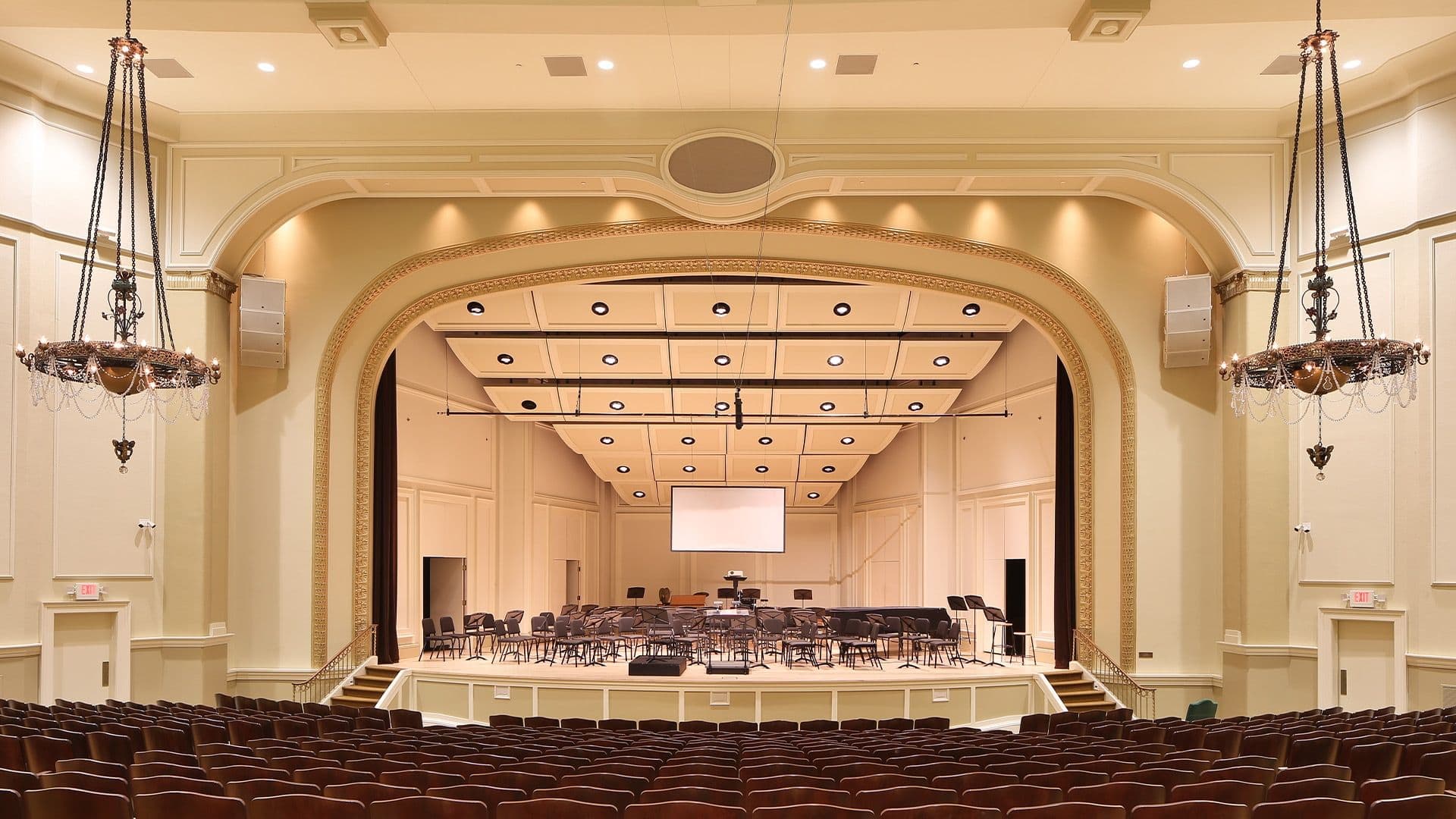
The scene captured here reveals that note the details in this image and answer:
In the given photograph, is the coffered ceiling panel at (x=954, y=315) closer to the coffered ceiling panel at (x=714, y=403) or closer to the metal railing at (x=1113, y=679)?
the coffered ceiling panel at (x=714, y=403)

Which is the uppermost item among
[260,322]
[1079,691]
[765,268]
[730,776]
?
[765,268]

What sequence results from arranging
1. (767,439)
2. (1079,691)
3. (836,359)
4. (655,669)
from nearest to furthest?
(1079,691) → (655,669) → (836,359) → (767,439)

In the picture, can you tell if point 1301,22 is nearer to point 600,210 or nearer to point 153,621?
point 600,210

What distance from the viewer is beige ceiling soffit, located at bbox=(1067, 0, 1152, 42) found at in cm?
808

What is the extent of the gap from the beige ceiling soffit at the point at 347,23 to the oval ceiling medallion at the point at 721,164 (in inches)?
130

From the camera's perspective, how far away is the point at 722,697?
41.9 ft

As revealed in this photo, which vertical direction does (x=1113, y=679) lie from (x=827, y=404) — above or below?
below

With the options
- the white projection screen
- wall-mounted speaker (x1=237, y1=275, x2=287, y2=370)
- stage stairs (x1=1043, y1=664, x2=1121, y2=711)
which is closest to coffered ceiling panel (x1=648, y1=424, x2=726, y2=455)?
the white projection screen

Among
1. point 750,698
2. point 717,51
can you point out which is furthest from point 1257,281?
point 750,698

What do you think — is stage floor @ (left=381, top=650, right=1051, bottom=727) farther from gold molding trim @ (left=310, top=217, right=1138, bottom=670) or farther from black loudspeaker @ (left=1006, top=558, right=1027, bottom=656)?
black loudspeaker @ (left=1006, top=558, right=1027, bottom=656)

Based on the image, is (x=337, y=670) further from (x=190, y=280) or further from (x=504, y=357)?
(x=504, y=357)

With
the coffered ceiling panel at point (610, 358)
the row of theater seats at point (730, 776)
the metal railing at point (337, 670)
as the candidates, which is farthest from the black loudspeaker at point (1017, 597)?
the metal railing at point (337, 670)

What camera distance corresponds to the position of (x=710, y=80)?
10141 mm

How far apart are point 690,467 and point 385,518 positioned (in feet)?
30.7
